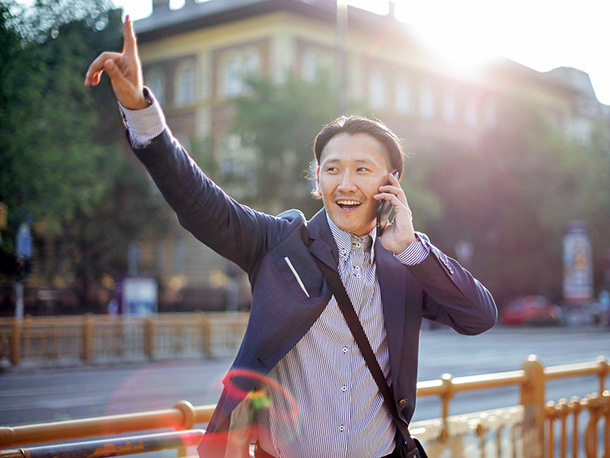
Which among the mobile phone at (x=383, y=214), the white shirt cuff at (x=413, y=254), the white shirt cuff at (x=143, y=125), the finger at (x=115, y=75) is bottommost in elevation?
the white shirt cuff at (x=413, y=254)

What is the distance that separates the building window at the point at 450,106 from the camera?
5125cm

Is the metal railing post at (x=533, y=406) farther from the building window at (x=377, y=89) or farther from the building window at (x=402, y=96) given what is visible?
the building window at (x=402, y=96)

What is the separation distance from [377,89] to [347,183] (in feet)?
145

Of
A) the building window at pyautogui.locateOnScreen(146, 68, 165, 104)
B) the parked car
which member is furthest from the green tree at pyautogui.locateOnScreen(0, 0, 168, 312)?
the parked car

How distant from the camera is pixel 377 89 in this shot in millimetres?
46062

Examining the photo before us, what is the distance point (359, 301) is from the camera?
2645mm

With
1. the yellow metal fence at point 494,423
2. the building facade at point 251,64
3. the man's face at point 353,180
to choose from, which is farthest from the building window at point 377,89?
the man's face at point 353,180

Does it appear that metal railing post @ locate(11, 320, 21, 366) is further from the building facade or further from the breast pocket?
the building facade

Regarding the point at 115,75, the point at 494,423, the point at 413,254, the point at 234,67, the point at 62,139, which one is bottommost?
the point at 494,423

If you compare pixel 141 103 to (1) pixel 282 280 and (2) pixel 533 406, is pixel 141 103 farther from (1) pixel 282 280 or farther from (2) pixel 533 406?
(2) pixel 533 406

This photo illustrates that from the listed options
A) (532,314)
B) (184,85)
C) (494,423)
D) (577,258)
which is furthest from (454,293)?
(184,85)

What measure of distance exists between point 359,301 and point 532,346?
2533cm

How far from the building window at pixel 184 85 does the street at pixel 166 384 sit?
76.6 ft

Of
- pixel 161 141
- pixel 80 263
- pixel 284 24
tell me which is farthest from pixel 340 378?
pixel 284 24
